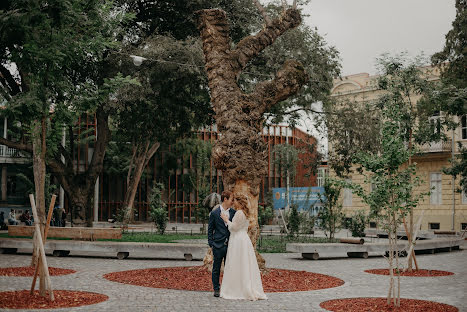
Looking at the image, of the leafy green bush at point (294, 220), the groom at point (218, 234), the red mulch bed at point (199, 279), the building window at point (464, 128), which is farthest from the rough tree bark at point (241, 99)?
the building window at point (464, 128)

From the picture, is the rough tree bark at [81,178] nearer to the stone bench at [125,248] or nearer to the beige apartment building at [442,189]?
the stone bench at [125,248]

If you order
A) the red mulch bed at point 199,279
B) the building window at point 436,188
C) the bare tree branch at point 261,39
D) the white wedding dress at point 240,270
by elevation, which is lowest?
the red mulch bed at point 199,279

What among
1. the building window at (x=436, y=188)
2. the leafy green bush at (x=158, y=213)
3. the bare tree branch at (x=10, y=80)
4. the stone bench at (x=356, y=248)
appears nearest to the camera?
the stone bench at (x=356, y=248)

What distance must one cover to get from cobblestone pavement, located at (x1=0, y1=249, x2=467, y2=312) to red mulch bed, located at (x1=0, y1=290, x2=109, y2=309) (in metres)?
0.29

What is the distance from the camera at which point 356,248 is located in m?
19.4

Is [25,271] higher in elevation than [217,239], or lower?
lower

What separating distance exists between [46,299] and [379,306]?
211 inches

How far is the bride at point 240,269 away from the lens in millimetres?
9773

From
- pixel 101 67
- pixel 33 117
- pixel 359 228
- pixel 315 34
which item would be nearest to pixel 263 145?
pixel 33 117

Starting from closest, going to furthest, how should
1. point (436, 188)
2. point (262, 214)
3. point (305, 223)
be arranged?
1. point (305, 223)
2. point (262, 214)
3. point (436, 188)

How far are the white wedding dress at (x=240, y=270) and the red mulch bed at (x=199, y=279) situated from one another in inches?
43.0

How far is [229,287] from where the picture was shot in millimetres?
9867

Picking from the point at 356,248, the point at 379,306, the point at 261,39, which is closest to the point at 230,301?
the point at 379,306

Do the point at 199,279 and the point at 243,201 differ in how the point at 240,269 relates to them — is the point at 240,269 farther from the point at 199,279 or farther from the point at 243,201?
the point at 243,201
